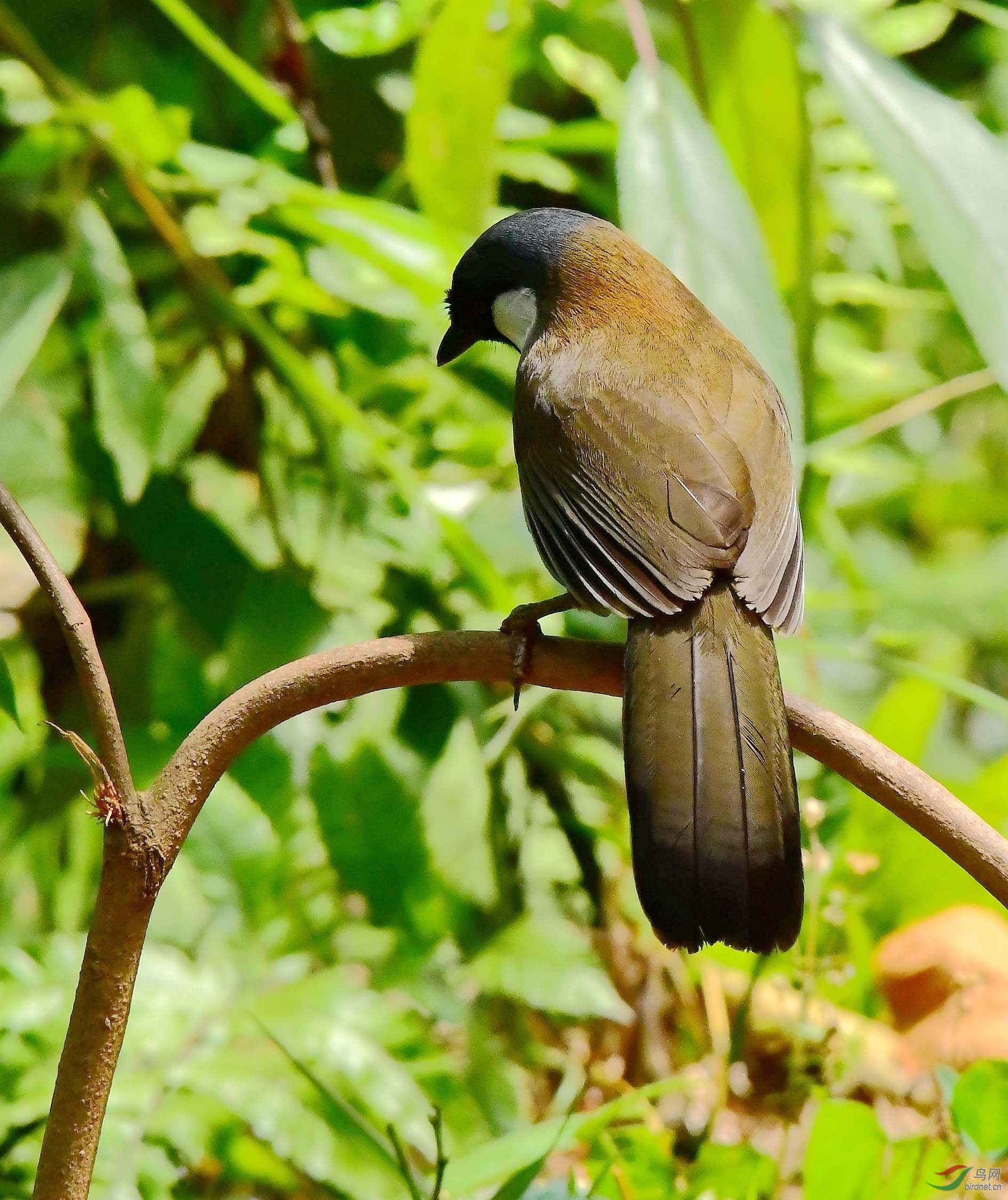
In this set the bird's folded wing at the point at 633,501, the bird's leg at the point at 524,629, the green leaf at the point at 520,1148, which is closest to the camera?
the bird's leg at the point at 524,629

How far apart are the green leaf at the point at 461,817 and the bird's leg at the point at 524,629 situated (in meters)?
0.71

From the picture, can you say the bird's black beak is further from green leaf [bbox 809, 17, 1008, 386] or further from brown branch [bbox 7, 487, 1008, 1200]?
brown branch [bbox 7, 487, 1008, 1200]

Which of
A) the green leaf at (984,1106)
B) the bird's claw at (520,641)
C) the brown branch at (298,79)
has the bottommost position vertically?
the green leaf at (984,1106)

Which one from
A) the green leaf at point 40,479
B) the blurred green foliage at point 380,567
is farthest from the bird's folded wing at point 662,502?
the green leaf at point 40,479

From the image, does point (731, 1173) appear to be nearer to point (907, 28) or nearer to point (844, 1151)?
point (844, 1151)

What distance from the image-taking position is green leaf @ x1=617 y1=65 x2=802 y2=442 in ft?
7.09

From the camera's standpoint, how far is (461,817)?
2.47 m

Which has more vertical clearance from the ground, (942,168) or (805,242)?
(942,168)

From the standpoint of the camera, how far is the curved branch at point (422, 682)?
4.04 feet

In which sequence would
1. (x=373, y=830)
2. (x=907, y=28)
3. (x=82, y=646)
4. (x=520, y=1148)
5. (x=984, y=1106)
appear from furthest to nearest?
(x=907, y=28)
(x=373, y=830)
(x=520, y=1148)
(x=984, y=1106)
(x=82, y=646)

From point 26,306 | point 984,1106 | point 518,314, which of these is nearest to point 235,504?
point 26,306

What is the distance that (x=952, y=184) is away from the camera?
228 cm

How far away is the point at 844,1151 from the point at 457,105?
185 cm

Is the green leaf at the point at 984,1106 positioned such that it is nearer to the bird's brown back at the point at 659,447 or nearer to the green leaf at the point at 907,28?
the bird's brown back at the point at 659,447
